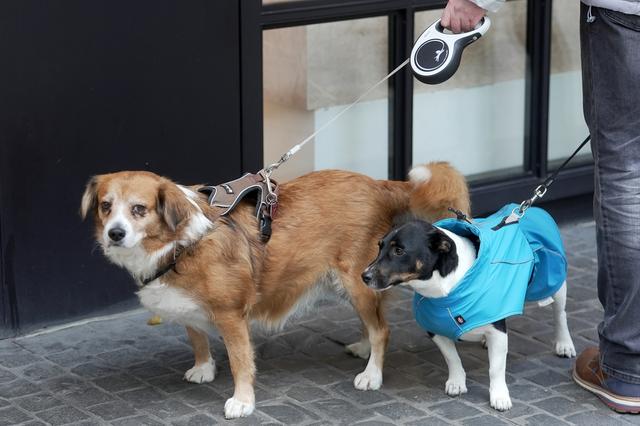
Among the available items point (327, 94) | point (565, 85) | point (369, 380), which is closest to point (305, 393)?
point (369, 380)

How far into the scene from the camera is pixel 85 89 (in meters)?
5.69

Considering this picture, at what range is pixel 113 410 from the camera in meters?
5.02

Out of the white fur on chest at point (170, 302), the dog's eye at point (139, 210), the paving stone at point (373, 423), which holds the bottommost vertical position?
the paving stone at point (373, 423)

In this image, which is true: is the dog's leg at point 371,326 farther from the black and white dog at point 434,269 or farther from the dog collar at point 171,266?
the dog collar at point 171,266

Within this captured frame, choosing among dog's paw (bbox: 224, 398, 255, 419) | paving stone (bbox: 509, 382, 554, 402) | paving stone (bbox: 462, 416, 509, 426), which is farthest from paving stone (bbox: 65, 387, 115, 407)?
paving stone (bbox: 509, 382, 554, 402)

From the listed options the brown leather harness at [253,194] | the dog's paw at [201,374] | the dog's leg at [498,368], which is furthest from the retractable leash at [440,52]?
the dog's paw at [201,374]

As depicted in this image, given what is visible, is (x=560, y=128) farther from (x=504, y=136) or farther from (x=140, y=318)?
(x=140, y=318)

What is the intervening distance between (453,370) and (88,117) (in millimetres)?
2194

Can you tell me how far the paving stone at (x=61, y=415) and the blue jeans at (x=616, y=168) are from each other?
2.31 m

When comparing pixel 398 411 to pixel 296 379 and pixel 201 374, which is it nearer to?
pixel 296 379

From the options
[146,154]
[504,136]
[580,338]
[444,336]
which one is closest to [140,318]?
[146,154]

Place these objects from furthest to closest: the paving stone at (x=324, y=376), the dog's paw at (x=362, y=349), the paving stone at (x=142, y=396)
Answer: the dog's paw at (x=362, y=349), the paving stone at (x=324, y=376), the paving stone at (x=142, y=396)

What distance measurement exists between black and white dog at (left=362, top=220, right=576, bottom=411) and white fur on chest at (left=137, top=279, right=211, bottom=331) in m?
0.75

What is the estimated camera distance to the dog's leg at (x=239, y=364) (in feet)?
16.2
